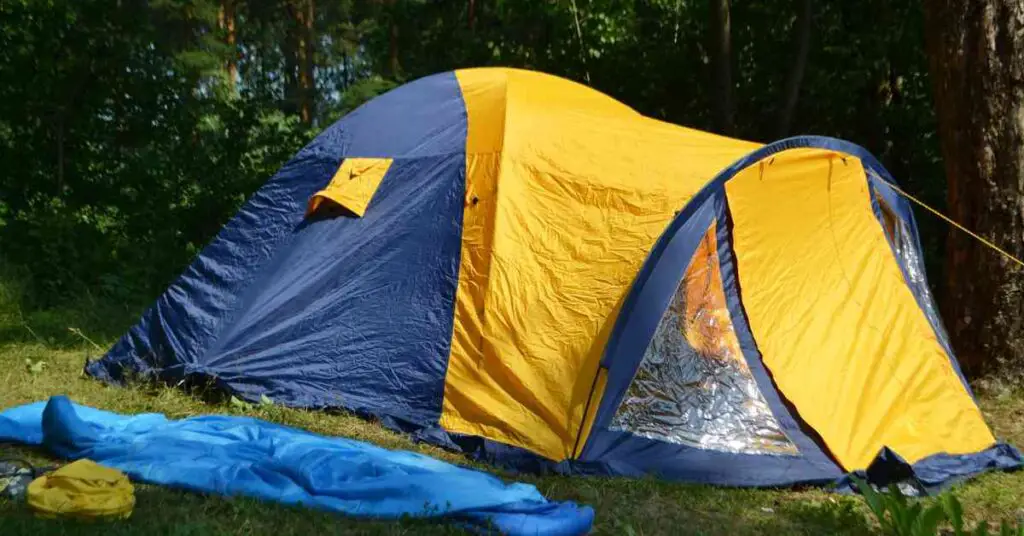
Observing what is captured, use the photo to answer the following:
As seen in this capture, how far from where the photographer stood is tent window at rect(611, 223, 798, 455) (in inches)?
175

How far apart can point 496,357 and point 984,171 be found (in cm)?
300

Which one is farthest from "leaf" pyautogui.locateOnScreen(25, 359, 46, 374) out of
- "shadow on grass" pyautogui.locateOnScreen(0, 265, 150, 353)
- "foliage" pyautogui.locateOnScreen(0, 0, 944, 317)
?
"foliage" pyautogui.locateOnScreen(0, 0, 944, 317)

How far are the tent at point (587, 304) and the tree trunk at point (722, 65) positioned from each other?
423 centimetres

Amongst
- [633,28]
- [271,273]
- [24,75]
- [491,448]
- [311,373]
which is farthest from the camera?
[633,28]

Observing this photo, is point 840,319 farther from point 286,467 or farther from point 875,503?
point 286,467

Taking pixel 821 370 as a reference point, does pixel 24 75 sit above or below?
above

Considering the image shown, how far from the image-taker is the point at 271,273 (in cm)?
552

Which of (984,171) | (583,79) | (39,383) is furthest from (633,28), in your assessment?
(39,383)

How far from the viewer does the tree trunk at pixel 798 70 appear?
9.51 meters

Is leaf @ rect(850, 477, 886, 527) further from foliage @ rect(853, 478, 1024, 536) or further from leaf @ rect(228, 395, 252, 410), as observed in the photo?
leaf @ rect(228, 395, 252, 410)

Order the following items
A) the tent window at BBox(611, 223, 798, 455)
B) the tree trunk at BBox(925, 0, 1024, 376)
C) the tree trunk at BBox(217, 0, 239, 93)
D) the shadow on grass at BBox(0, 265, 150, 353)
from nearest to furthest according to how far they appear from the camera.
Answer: the tent window at BBox(611, 223, 798, 455) < the tree trunk at BBox(925, 0, 1024, 376) < the shadow on grass at BBox(0, 265, 150, 353) < the tree trunk at BBox(217, 0, 239, 93)

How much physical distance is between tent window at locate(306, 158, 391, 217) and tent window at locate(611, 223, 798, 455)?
1823 mm

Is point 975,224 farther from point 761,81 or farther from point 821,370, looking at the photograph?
point 761,81

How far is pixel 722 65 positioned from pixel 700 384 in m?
5.78
